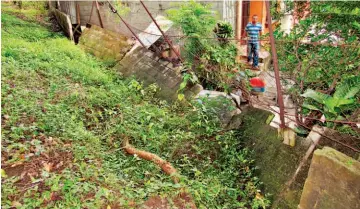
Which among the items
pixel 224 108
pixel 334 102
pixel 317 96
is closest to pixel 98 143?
pixel 224 108

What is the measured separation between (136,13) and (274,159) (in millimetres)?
7191

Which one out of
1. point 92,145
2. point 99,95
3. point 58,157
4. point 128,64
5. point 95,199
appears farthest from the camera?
point 128,64

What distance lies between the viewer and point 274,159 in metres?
4.31

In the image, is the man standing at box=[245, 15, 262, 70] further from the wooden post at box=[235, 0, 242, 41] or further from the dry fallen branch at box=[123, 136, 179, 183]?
the dry fallen branch at box=[123, 136, 179, 183]

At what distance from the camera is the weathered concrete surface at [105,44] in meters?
7.94

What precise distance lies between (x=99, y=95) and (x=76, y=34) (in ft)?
15.5

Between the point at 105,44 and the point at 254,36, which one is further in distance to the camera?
the point at 105,44

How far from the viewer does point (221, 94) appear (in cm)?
584

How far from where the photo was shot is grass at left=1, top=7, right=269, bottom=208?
3.43 meters

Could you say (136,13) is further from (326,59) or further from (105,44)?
(326,59)

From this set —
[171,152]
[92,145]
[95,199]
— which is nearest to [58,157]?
[92,145]

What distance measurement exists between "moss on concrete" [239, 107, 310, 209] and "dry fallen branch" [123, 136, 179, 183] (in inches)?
61.9

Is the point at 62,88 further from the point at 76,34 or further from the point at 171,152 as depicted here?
the point at 76,34

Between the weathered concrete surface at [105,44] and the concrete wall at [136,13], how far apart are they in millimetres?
1125
